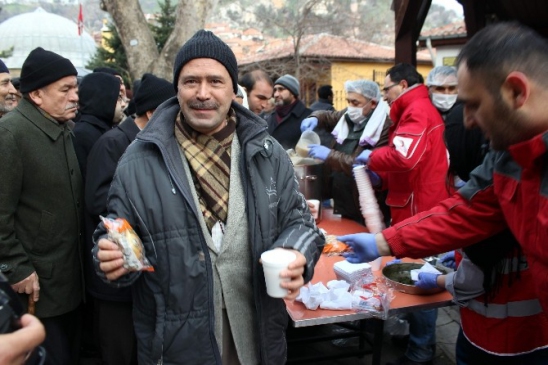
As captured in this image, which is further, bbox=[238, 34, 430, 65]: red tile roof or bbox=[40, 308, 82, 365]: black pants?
bbox=[238, 34, 430, 65]: red tile roof

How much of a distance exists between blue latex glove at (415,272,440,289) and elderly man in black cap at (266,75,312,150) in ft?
11.2

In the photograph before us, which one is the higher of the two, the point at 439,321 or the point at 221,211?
the point at 221,211

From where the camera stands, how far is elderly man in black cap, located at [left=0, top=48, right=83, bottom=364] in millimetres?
2393

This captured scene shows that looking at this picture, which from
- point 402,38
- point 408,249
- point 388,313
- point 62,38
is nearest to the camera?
point 408,249

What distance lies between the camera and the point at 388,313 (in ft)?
7.63

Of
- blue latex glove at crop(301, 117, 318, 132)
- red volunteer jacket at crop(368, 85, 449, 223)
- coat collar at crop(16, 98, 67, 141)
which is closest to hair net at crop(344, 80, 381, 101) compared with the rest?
red volunteer jacket at crop(368, 85, 449, 223)

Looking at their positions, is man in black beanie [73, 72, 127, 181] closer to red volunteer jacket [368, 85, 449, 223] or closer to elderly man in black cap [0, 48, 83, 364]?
elderly man in black cap [0, 48, 83, 364]

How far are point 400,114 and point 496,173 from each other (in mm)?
2070

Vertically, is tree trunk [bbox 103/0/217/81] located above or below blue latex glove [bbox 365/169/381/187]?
above

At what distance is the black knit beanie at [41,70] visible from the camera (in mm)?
2658

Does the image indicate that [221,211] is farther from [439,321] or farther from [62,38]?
[62,38]

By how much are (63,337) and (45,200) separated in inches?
34.7

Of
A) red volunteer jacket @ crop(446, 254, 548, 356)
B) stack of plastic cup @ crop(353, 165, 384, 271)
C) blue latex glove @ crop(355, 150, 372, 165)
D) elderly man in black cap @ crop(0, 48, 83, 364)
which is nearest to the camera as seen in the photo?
red volunteer jacket @ crop(446, 254, 548, 356)

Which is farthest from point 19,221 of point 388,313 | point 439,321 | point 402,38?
point 402,38
